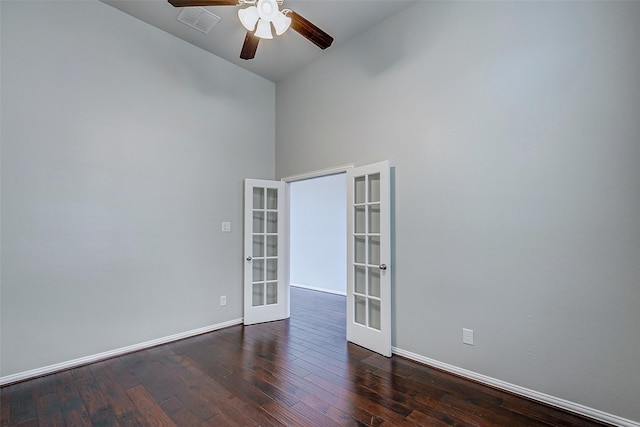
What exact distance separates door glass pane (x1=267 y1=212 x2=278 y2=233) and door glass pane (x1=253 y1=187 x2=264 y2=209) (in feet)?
0.62

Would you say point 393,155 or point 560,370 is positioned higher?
point 393,155

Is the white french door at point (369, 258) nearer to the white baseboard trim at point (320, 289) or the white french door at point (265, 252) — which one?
the white french door at point (265, 252)

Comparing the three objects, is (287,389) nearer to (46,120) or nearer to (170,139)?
(170,139)

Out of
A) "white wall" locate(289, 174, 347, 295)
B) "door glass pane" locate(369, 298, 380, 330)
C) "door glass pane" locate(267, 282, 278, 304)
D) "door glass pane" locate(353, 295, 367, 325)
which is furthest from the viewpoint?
"white wall" locate(289, 174, 347, 295)

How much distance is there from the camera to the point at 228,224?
4.02m

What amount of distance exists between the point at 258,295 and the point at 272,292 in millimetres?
221

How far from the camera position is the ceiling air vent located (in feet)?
10.1

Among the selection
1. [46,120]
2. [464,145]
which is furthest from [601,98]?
[46,120]

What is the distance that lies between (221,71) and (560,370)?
478 cm

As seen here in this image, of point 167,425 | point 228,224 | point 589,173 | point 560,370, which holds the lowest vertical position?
point 167,425

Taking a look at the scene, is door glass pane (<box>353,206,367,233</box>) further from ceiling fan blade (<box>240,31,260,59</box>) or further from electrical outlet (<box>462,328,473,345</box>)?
ceiling fan blade (<box>240,31,260,59</box>)

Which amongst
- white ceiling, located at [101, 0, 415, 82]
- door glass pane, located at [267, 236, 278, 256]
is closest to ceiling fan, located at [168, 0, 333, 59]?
white ceiling, located at [101, 0, 415, 82]

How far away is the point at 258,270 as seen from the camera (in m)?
4.26

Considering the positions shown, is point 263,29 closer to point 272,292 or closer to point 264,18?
point 264,18
